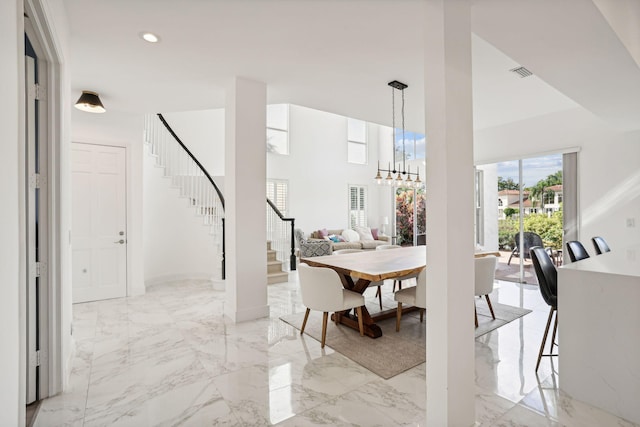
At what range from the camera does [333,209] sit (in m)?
10.2

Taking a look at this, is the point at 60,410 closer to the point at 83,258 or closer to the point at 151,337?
the point at 151,337

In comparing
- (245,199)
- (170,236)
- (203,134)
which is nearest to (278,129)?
(203,134)

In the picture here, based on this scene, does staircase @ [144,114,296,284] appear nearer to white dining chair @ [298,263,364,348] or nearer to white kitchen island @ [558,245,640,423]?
white dining chair @ [298,263,364,348]

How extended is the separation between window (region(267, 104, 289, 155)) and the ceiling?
491cm

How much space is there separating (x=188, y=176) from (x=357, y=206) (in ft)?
21.2

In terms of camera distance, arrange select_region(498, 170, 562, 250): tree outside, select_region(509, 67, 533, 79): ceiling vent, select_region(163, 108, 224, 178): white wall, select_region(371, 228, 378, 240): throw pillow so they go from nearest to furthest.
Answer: select_region(509, 67, 533, 79): ceiling vent → select_region(498, 170, 562, 250): tree outside → select_region(163, 108, 224, 178): white wall → select_region(371, 228, 378, 240): throw pillow

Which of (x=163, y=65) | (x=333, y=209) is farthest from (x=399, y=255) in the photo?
(x=333, y=209)

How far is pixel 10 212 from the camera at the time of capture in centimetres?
105

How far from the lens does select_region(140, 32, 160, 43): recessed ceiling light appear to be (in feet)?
8.36

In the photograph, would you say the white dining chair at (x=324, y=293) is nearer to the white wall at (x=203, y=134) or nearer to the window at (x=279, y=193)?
the white wall at (x=203, y=134)

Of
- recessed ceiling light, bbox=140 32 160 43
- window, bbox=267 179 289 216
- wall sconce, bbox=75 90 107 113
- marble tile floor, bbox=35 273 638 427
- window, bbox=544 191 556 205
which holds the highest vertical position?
recessed ceiling light, bbox=140 32 160 43

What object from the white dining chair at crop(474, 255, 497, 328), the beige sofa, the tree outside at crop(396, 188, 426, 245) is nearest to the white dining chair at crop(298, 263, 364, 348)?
the white dining chair at crop(474, 255, 497, 328)

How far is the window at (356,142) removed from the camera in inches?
427

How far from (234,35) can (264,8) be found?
19.1 inches
